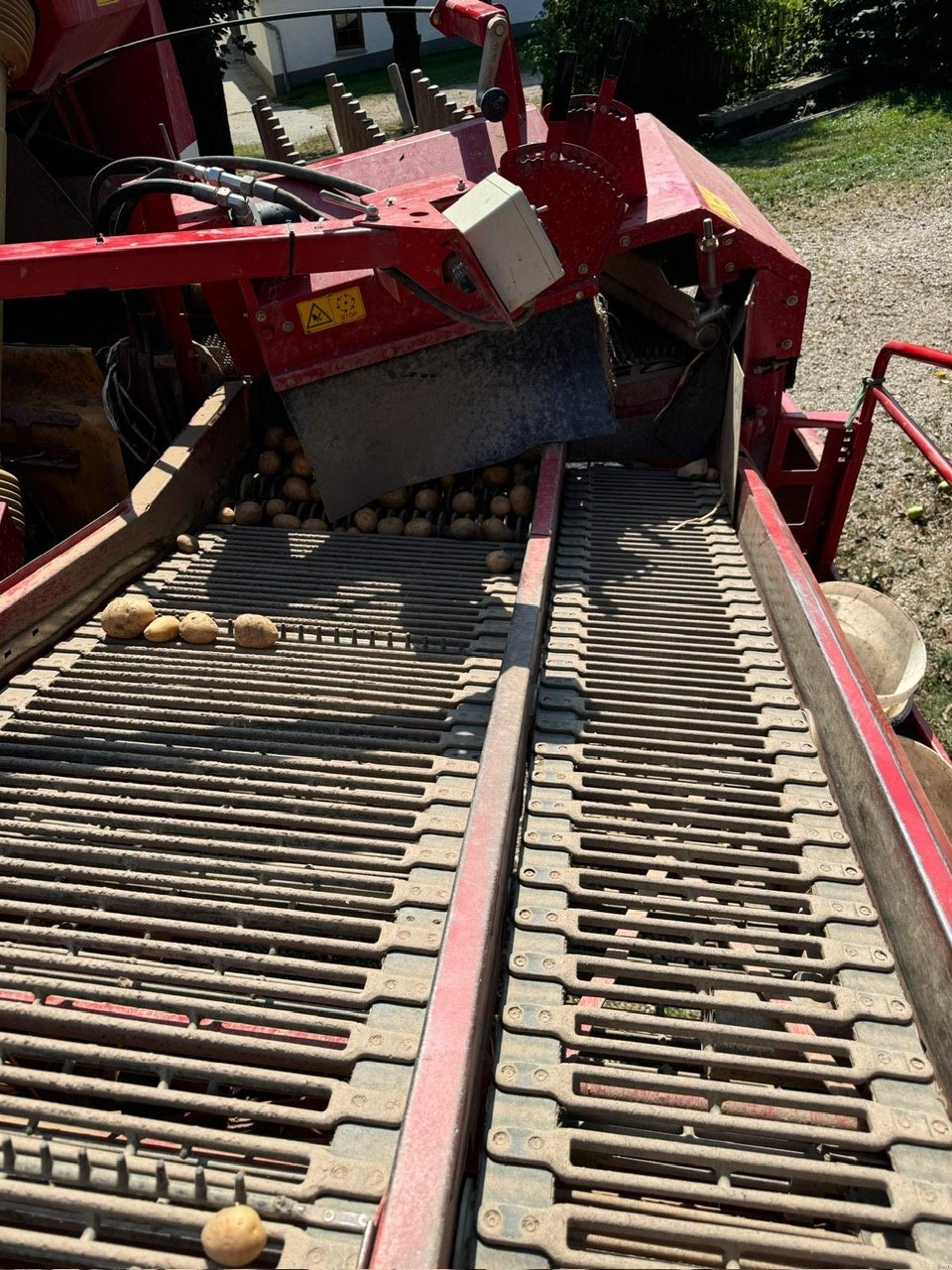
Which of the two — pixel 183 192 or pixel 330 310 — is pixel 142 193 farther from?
pixel 330 310

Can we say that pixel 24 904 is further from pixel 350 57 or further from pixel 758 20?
pixel 350 57

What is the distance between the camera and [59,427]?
177 inches

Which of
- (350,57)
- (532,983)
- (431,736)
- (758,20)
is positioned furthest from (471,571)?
(350,57)

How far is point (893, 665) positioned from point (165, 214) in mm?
3795

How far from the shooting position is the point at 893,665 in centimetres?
423

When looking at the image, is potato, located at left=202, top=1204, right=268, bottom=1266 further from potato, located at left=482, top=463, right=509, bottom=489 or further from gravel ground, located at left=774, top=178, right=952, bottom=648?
gravel ground, located at left=774, top=178, right=952, bottom=648

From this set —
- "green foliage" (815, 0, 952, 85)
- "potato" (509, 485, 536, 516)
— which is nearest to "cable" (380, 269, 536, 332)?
"potato" (509, 485, 536, 516)

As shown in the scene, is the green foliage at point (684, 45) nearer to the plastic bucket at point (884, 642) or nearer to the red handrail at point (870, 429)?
the red handrail at point (870, 429)

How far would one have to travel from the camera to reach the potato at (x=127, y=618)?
3488mm

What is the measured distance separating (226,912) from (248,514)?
97.9 inches

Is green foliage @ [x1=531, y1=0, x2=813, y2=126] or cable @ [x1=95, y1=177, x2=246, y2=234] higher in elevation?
cable @ [x1=95, y1=177, x2=246, y2=234]

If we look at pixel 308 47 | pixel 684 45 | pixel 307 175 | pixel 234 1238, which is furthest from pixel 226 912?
pixel 308 47

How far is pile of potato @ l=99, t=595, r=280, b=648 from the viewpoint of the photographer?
3.45 metres

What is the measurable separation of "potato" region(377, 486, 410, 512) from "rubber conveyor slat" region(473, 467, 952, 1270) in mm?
1488
